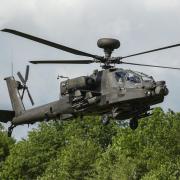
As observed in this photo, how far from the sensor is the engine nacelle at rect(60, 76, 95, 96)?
4056 cm

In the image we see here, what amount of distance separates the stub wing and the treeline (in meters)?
27.2

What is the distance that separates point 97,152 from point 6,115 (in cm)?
4279

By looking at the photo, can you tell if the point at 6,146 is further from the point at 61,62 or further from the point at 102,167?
the point at 61,62

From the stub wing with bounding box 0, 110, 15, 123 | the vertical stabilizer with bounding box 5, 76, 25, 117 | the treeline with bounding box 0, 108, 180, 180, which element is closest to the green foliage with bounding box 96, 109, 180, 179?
the treeline with bounding box 0, 108, 180, 180

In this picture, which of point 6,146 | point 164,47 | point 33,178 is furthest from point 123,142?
point 164,47

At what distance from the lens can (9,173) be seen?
99.4 meters

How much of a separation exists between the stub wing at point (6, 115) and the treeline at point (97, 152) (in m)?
27.2

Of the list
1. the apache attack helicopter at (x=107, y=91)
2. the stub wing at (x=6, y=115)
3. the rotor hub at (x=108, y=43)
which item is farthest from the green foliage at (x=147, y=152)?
the rotor hub at (x=108, y=43)

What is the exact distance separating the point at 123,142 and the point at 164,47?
167 ft

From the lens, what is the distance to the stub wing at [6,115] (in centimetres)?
4684

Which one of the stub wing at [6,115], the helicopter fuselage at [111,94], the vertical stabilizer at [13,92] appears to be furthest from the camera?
the vertical stabilizer at [13,92]

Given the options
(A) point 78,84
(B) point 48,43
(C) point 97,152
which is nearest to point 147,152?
(C) point 97,152

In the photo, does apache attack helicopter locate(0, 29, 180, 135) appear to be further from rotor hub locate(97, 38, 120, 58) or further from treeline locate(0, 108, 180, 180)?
treeline locate(0, 108, 180, 180)

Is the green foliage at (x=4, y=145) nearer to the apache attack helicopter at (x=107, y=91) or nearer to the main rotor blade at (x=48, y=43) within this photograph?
the apache attack helicopter at (x=107, y=91)
